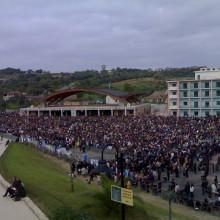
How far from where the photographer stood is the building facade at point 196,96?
308ft

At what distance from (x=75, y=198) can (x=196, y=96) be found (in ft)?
245

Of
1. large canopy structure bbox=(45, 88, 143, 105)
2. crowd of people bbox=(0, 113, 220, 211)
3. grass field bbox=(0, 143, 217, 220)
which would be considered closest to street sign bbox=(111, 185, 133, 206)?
grass field bbox=(0, 143, 217, 220)

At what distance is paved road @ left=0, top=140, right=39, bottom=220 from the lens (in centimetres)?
2036

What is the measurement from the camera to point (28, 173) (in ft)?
108

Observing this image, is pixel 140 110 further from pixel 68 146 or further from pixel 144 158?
pixel 144 158

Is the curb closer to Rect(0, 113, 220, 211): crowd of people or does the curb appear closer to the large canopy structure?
Rect(0, 113, 220, 211): crowd of people

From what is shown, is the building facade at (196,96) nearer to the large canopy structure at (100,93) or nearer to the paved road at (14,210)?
the large canopy structure at (100,93)

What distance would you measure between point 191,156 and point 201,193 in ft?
32.8

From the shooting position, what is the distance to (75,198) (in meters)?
23.5

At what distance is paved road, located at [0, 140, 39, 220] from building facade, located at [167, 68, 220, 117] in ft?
240

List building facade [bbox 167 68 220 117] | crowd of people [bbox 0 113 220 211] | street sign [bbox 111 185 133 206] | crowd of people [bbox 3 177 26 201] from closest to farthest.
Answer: street sign [bbox 111 185 133 206], crowd of people [bbox 3 177 26 201], crowd of people [bbox 0 113 220 211], building facade [bbox 167 68 220 117]

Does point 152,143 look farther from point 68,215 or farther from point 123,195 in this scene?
point 68,215

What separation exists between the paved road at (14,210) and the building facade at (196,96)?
73.1 meters

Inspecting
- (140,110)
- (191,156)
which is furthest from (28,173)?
(140,110)
